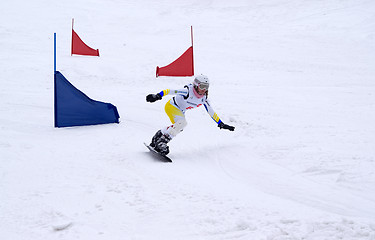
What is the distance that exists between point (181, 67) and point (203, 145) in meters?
5.42

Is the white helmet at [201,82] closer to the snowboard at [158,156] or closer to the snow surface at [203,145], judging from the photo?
the snow surface at [203,145]

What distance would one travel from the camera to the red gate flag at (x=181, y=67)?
11.6m

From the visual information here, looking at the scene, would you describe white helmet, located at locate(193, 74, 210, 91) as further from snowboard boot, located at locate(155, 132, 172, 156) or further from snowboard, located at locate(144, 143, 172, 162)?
snowboard, located at locate(144, 143, 172, 162)

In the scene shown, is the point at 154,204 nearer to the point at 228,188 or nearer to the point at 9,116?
the point at 228,188

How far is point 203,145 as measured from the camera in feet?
22.2

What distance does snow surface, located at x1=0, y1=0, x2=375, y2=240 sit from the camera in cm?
373

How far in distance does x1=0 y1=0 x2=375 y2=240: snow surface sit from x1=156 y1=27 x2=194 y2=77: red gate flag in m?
0.39

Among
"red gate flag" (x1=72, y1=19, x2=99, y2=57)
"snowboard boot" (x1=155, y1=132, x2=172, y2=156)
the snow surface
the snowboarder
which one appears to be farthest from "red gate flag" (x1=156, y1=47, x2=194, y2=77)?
"snowboard boot" (x1=155, y1=132, x2=172, y2=156)

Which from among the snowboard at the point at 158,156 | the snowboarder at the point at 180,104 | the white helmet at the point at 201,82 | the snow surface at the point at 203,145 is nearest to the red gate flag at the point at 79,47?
the snow surface at the point at 203,145

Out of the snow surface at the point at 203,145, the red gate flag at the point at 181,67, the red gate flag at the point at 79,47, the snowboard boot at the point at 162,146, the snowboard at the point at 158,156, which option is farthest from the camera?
the red gate flag at the point at 79,47

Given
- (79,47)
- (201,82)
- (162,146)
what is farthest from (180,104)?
(79,47)

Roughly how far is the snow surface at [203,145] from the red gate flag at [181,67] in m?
0.39

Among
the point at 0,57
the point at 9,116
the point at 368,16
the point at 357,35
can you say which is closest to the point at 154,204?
the point at 9,116

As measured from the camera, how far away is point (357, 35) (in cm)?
1625
